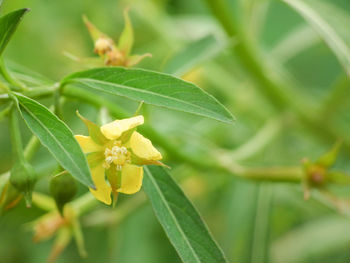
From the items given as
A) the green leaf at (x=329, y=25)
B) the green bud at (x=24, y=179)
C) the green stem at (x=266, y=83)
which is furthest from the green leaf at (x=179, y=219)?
the green stem at (x=266, y=83)

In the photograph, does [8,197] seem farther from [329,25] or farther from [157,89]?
[329,25]

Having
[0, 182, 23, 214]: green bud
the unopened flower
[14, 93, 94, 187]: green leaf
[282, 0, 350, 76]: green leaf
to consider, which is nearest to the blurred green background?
[282, 0, 350, 76]: green leaf

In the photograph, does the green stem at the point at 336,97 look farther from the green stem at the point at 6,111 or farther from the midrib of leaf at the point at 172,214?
the green stem at the point at 6,111

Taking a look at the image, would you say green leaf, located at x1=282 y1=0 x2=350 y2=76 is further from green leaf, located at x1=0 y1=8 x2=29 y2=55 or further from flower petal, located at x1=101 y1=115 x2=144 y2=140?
green leaf, located at x1=0 y1=8 x2=29 y2=55

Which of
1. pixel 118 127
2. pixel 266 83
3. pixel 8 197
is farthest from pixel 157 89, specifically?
pixel 266 83

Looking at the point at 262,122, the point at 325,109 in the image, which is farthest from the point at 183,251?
the point at 262,122

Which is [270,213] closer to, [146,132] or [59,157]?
[146,132]
